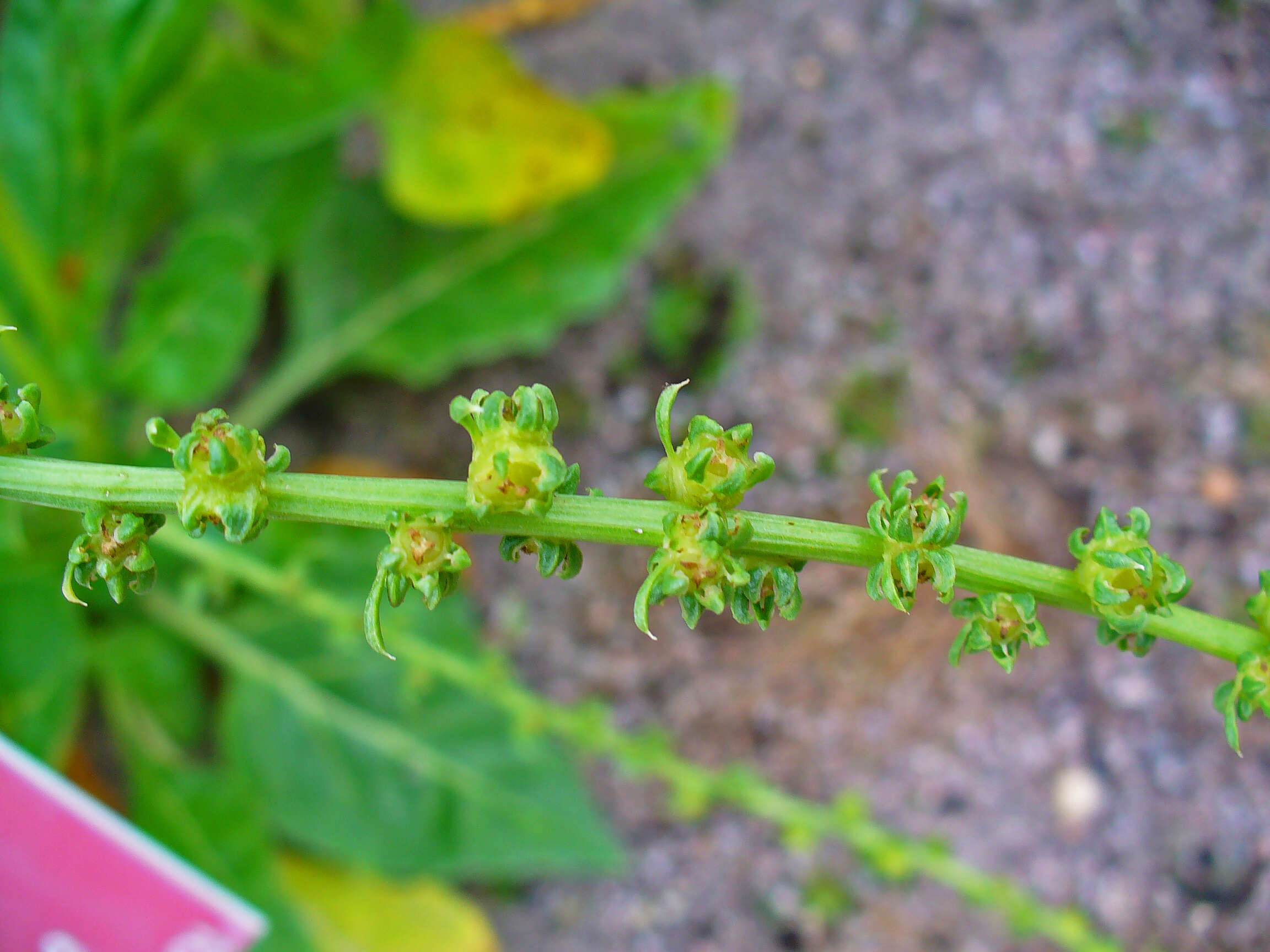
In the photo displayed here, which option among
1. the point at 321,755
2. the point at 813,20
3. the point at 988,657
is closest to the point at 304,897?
the point at 321,755

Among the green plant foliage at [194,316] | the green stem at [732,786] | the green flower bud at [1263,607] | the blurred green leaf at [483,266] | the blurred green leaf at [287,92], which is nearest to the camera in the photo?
the green flower bud at [1263,607]

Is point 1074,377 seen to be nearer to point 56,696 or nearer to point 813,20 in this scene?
point 813,20

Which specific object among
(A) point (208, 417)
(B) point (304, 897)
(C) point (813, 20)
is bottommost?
(B) point (304, 897)

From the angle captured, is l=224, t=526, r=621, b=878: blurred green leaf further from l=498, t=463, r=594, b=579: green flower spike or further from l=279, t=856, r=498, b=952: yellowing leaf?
l=498, t=463, r=594, b=579: green flower spike

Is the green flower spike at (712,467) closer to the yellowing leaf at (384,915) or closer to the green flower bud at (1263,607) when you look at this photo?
the green flower bud at (1263,607)

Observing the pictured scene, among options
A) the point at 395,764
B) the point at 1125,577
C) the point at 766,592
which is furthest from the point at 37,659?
the point at 1125,577

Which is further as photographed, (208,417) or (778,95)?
(778,95)

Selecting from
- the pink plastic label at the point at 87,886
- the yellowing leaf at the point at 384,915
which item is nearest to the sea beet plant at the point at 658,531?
the pink plastic label at the point at 87,886
